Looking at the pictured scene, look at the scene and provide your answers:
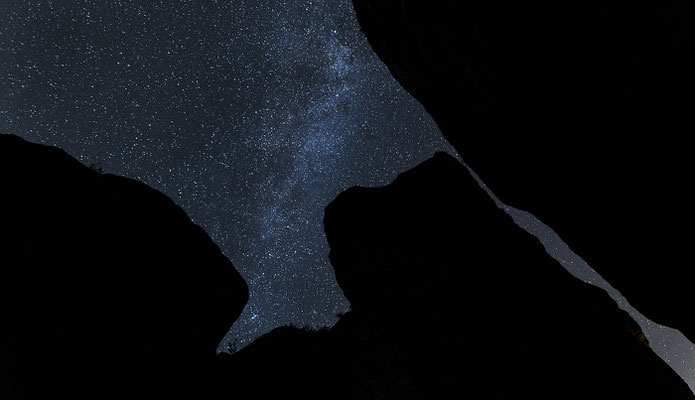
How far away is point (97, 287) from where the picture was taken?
9.76m

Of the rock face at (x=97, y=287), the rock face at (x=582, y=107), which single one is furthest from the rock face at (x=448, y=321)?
the rock face at (x=97, y=287)

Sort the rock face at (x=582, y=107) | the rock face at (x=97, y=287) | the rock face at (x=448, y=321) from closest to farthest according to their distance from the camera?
the rock face at (x=582, y=107) → the rock face at (x=97, y=287) → the rock face at (x=448, y=321)

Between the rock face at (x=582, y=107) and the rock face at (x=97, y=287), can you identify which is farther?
the rock face at (x=97, y=287)

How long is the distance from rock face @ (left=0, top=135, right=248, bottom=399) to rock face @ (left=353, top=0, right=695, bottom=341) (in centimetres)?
940

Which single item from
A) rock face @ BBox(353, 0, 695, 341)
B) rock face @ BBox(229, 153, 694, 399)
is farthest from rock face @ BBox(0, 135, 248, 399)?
rock face @ BBox(353, 0, 695, 341)

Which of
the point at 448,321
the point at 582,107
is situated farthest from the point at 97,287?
the point at 582,107

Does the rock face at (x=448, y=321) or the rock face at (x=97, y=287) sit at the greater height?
the rock face at (x=97, y=287)

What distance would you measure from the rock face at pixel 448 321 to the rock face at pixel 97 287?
97.5 inches

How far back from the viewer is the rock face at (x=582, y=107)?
22.8ft

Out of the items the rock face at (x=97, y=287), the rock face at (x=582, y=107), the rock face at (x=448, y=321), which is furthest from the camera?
the rock face at (x=448, y=321)

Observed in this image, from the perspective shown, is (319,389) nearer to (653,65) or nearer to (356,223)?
(356,223)

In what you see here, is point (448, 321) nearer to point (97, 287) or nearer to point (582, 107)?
point (582, 107)

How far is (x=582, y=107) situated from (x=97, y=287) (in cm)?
1252

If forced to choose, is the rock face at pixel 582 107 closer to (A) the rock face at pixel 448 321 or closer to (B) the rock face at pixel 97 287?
(A) the rock face at pixel 448 321
